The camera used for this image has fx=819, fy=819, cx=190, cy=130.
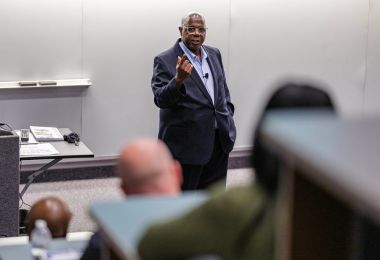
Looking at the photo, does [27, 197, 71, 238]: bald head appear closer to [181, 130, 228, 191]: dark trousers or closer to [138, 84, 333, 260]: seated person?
[138, 84, 333, 260]: seated person

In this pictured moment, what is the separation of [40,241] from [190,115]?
236 centimetres

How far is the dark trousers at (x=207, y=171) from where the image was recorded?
5320mm

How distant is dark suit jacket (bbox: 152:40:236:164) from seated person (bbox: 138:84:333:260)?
380cm

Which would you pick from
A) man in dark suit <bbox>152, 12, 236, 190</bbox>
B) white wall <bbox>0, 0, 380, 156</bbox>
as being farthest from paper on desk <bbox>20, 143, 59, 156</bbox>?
white wall <bbox>0, 0, 380, 156</bbox>

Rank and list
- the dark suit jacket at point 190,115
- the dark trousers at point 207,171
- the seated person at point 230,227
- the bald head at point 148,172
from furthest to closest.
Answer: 1. the dark trousers at point 207,171
2. the dark suit jacket at point 190,115
3. the bald head at point 148,172
4. the seated person at point 230,227

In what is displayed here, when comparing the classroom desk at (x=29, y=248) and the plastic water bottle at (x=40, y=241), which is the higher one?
the plastic water bottle at (x=40, y=241)

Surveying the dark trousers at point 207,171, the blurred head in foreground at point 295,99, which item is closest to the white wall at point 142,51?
the dark trousers at point 207,171

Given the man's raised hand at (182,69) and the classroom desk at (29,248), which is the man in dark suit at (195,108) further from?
the classroom desk at (29,248)

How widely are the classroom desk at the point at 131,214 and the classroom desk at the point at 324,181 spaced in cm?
31

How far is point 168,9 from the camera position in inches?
275

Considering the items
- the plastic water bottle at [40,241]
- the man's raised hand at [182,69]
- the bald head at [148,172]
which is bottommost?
the plastic water bottle at [40,241]

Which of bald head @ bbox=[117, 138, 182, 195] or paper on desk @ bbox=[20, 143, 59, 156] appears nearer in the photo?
bald head @ bbox=[117, 138, 182, 195]

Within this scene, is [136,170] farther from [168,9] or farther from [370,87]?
[370,87]

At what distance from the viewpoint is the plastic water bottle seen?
9.74 feet
